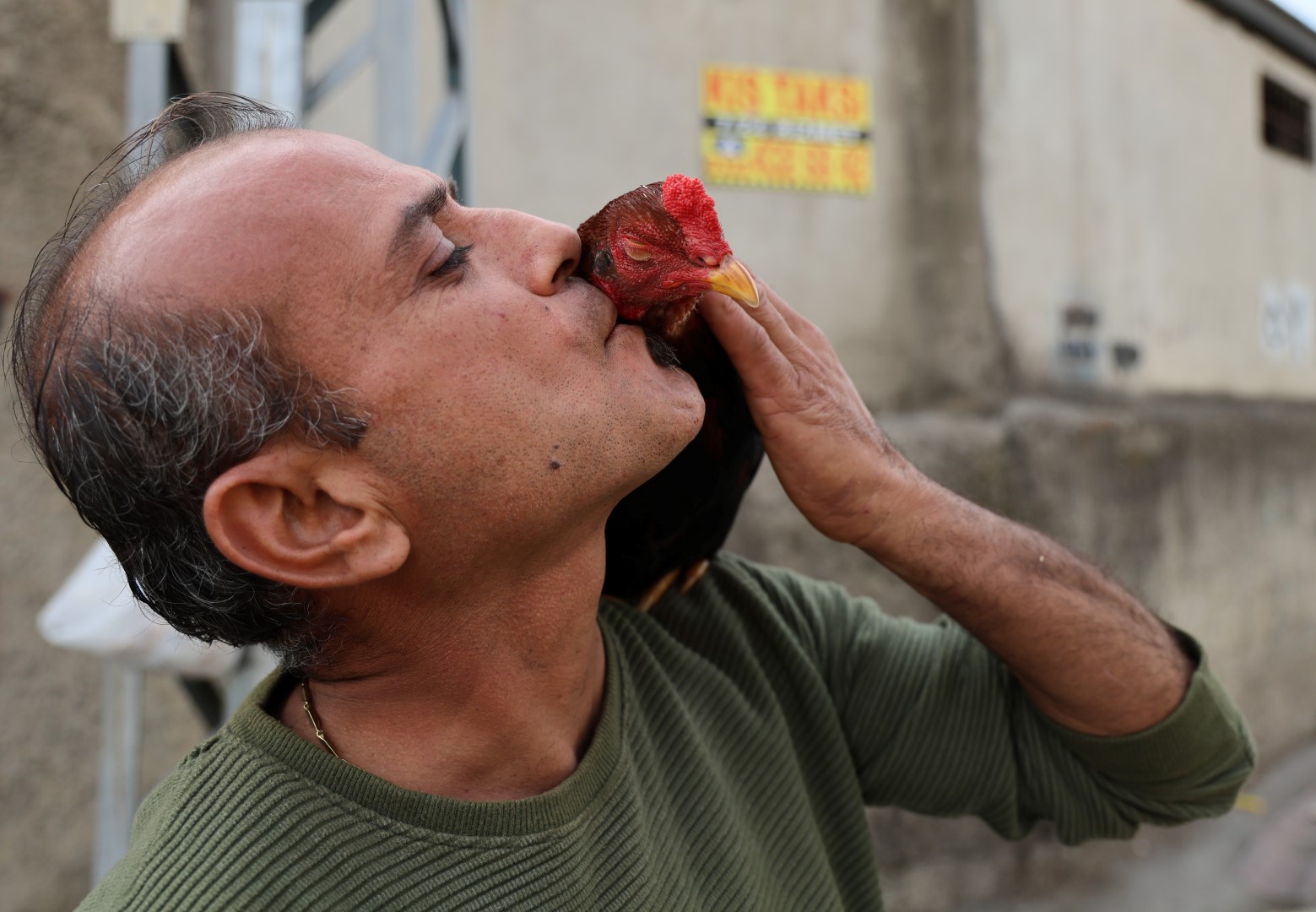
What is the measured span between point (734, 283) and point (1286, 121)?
7320mm

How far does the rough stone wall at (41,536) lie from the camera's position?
11.0 feet

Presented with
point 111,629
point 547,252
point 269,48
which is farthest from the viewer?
point 269,48

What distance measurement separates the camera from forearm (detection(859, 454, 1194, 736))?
1.39m

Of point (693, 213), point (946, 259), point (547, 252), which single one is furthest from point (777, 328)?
point (946, 259)

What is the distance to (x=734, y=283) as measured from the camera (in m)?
1.24

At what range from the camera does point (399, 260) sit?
1033 mm

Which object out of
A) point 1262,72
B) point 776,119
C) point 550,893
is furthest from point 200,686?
point 1262,72

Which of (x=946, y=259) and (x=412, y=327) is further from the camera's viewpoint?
(x=946, y=259)

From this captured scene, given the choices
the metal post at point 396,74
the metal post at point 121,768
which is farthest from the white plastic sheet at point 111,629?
the metal post at point 396,74

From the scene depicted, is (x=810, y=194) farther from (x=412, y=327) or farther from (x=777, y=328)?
(x=412, y=327)

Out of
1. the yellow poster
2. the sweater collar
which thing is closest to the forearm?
the sweater collar

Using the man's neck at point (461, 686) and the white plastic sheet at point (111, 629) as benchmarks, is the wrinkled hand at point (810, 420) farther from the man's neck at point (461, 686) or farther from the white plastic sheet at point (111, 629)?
the white plastic sheet at point (111, 629)

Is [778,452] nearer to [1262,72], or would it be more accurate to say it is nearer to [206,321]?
[206,321]

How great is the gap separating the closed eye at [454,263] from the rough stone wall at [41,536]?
9.55 ft
